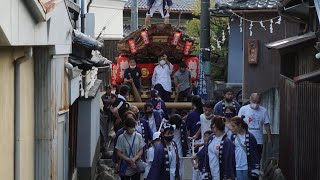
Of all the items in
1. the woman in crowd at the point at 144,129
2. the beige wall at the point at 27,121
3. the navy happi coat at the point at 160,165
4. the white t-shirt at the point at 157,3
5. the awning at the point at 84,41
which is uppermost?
the white t-shirt at the point at 157,3

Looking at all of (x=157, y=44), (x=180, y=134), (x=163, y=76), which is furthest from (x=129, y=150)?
(x=157, y=44)

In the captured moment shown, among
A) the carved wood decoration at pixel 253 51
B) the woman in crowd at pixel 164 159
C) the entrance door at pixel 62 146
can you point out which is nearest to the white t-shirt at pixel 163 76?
the carved wood decoration at pixel 253 51

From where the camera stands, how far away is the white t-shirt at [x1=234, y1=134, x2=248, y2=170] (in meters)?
12.9

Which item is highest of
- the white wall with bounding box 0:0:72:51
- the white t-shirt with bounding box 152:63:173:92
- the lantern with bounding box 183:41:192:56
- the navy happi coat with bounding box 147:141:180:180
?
the lantern with bounding box 183:41:192:56

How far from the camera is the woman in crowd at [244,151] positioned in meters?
12.9

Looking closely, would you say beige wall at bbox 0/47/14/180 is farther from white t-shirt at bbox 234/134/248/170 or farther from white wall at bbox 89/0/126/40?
white wall at bbox 89/0/126/40

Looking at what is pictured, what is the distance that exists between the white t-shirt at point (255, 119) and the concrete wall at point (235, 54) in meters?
10.1

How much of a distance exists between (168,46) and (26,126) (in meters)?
19.0

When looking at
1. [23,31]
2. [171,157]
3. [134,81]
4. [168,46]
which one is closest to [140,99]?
[134,81]

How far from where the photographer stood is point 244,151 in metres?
12.9

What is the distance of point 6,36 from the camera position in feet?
18.5

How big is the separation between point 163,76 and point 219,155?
40.3 ft

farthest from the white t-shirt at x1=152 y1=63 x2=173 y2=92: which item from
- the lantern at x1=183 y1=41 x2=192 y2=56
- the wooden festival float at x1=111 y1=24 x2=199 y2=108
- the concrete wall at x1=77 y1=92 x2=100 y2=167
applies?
the concrete wall at x1=77 y1=92 x2=100 y2=167

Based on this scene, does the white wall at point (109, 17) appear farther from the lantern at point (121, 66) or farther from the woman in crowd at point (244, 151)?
the woman in crowd at point (244, 151)
